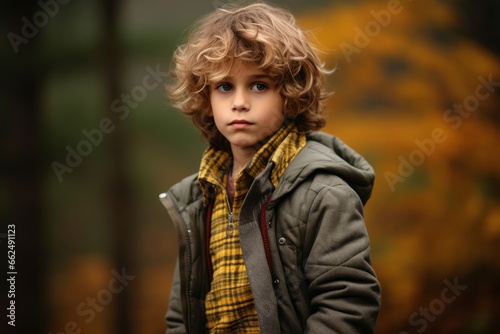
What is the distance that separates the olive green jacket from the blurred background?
1150 millimetres

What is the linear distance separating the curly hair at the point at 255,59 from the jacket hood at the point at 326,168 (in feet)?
0.44

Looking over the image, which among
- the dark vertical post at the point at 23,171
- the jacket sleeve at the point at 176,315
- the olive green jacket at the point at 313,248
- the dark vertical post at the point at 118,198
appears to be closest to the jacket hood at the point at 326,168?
the olive green jacket at the point at 313,248

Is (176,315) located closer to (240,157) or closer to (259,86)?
(240,157)

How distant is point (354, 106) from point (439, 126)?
40cm

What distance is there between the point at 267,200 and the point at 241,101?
10.7 inches

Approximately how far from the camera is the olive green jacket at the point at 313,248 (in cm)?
146

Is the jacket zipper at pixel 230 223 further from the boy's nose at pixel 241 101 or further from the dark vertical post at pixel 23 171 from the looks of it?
the dark vertical post at pixel 23 171

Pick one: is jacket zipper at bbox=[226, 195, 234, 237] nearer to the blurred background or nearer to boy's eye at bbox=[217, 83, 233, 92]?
boy's eye at bbox=[217, 83, 233, 92]

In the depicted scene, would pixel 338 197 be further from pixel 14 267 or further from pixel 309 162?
pixel 14 267

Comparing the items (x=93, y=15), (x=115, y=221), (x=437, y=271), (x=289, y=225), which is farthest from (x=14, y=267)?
(x=437, y=271)

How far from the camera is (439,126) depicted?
2.74 m

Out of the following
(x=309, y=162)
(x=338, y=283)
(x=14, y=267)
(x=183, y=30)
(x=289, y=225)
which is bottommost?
(x=338, y=283)

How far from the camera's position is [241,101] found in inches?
62.4

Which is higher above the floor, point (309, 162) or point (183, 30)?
point (183, 30)
